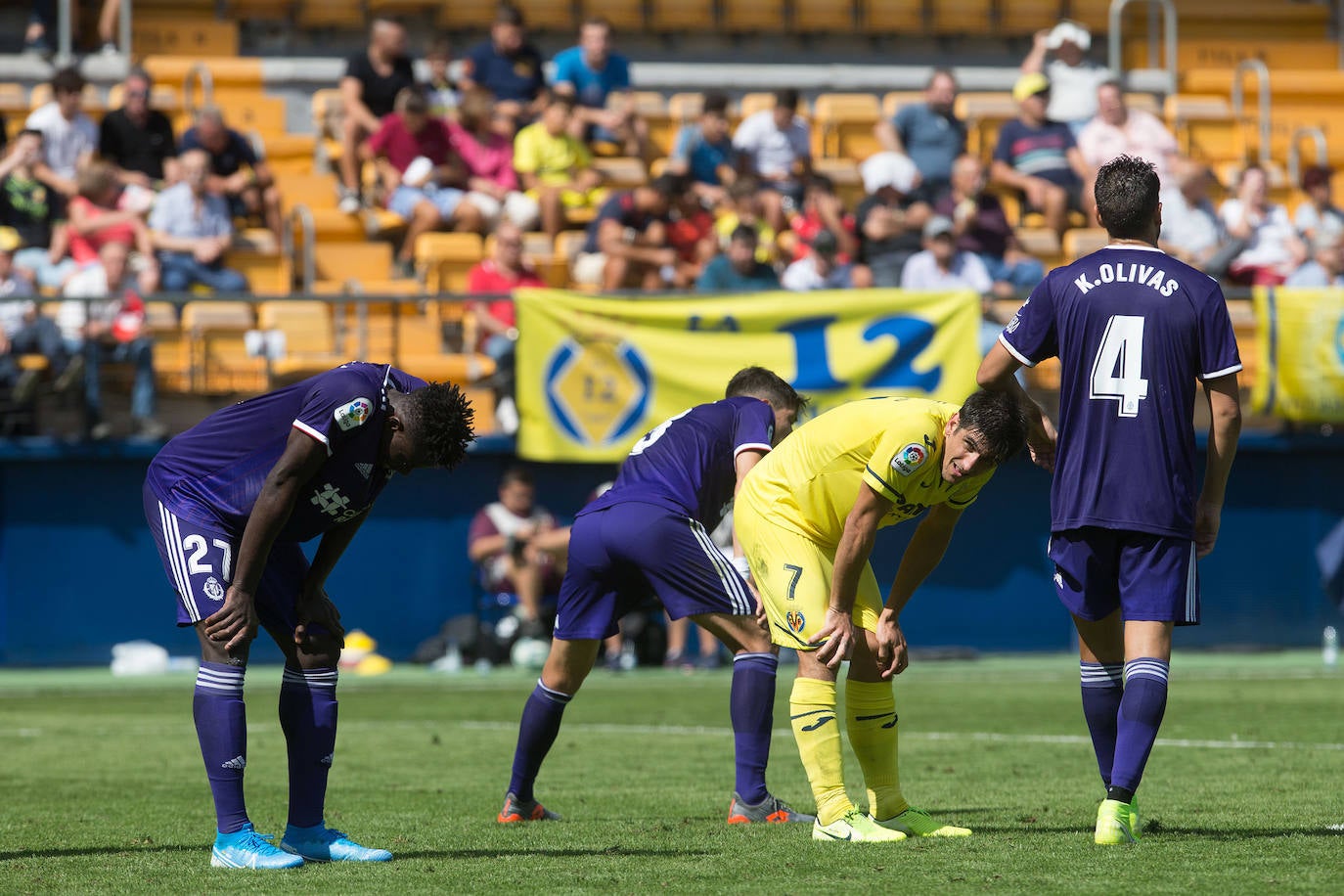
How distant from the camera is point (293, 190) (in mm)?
19516

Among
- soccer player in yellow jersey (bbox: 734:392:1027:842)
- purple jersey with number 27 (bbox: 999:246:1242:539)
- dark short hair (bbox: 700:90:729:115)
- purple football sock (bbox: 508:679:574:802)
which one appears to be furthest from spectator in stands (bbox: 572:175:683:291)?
purple jersey with number 27 (bbox: 999:246:1242:539)

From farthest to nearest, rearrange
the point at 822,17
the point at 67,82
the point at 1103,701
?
the point at 822,17 < the point at 67,82 < the point at 1103,701

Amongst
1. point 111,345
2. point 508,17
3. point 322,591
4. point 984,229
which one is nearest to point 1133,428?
point 322,591

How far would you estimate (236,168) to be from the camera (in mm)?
18406

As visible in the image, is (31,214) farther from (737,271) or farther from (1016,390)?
(1016,390)

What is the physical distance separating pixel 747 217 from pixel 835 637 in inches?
480

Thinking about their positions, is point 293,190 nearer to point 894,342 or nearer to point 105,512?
point 105,512

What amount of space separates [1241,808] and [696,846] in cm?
219

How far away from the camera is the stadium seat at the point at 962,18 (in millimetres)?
24312

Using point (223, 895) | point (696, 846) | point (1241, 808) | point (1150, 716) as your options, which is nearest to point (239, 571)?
point (223, 895)

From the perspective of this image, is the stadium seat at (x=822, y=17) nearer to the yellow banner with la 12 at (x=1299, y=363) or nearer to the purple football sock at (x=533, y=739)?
the yellow banner with la 12 at (x=1299, y=363)

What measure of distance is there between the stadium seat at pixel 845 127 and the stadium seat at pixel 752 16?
2.26 metres

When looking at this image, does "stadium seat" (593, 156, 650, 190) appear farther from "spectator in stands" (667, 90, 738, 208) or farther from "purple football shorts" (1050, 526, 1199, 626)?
"purple football shorts" (1050, 526, 1199, 626)

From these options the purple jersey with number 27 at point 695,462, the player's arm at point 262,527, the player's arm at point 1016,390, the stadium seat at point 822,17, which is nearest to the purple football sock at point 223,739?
the player's arm at point 262,527
